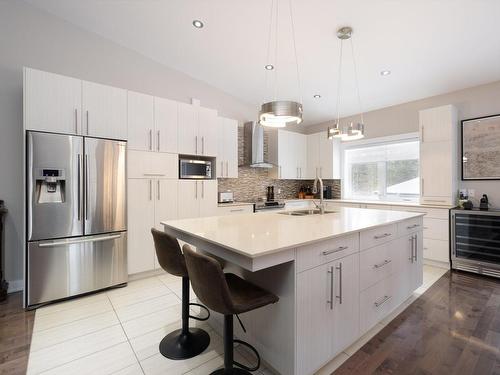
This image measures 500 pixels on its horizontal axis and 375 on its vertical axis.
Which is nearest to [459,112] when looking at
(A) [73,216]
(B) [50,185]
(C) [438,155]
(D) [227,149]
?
(C) [438,155]

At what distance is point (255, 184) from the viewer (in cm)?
502

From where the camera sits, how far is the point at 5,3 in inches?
107

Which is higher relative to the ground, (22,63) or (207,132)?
(22,63)

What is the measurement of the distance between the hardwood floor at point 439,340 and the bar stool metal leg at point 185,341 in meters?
0.99

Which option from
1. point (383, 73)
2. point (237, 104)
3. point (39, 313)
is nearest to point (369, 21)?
point (383, 73)

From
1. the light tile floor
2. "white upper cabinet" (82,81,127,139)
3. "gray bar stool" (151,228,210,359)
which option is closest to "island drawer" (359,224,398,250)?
the light tile floor

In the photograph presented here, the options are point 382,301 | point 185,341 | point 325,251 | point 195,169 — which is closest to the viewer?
point 325,251

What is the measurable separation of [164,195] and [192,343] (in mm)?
1945

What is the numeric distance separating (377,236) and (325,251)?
2.40 ft

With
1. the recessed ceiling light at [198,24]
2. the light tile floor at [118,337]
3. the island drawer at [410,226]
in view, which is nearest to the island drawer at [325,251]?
the light tile floor at [118,337]

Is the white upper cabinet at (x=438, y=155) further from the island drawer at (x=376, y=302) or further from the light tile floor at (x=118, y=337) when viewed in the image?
the island drawer at (x=376, y=302)

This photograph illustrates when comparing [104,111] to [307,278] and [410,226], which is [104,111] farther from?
[410,226]

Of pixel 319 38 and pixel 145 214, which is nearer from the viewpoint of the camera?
pixel 319 38

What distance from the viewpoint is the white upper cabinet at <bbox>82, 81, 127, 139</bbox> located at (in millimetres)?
2713
